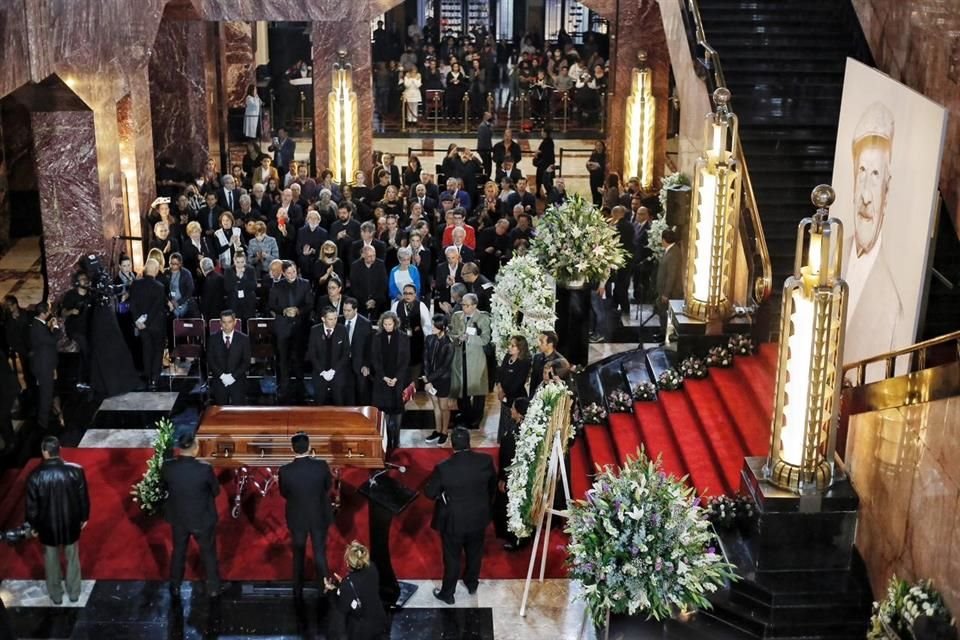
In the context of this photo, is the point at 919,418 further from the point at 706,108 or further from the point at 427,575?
the point at 706,108

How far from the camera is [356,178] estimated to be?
1784 centimetres

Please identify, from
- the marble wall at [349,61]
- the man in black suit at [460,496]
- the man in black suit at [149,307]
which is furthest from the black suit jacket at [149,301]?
the marble wall at [349,61]

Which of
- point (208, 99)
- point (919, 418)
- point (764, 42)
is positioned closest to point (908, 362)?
point (919, 418)

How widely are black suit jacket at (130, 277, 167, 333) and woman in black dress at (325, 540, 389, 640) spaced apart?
5727mm

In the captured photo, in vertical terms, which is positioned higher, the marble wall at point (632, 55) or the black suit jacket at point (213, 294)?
the marble wall at point (632, 55)

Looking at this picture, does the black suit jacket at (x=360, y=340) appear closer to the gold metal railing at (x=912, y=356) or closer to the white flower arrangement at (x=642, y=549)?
the white flower arrangement at (x=642, y=549)

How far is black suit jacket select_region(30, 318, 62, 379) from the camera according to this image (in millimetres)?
12453

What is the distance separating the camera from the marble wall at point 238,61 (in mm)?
23578

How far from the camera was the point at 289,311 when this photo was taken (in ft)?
43.6

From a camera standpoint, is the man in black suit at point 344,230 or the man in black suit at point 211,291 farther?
the man in black suit at point 344,230

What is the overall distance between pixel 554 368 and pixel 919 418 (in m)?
2.88

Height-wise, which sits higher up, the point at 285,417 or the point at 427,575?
the point at 285,417

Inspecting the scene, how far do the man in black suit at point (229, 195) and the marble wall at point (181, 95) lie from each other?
402 centimetres

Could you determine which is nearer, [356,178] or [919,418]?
[919,418]
